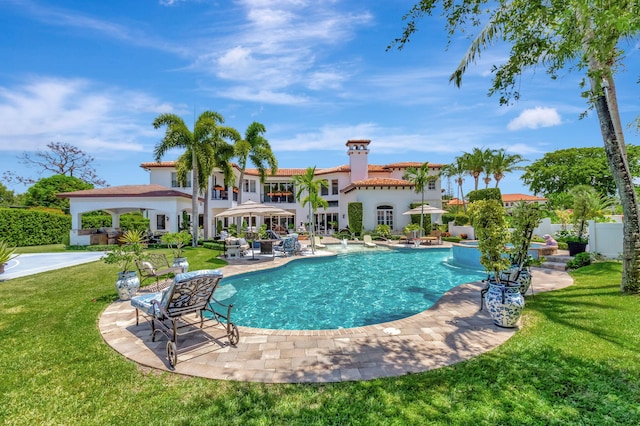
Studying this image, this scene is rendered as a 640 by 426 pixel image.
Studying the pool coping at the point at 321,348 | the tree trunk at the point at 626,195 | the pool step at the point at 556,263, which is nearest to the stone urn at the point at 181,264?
the pool coping at the point at 321,348

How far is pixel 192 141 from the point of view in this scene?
20.6 meters

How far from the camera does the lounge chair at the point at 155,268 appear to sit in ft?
28.4

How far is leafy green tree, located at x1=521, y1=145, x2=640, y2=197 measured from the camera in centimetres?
3094

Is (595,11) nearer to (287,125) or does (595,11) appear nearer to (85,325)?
(85,325)

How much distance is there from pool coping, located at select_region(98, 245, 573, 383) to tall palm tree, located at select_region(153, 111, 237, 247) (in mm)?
15386

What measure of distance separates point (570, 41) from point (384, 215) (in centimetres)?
2513

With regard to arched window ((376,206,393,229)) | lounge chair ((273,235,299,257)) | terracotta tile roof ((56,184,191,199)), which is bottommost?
lounge chair ((273,235,299,257))

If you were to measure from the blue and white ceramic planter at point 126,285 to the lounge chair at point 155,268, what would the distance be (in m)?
0.61

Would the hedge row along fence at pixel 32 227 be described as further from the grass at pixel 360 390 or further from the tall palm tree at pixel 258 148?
the grass at pixel 360 390

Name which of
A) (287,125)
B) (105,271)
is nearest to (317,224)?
(287,125)

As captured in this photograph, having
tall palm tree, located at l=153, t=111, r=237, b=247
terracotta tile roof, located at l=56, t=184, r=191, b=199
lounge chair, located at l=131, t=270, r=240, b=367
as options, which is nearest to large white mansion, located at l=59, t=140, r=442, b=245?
terracotta tile roof, located at l=56, t=184, r=191, b=199

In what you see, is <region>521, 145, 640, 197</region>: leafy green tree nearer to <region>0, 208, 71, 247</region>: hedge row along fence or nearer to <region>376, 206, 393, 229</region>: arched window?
<region>376, 206, 393, 229</region>: arched window

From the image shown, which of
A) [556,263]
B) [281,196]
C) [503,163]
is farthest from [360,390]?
[503,163]

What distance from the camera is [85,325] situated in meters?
5.98
